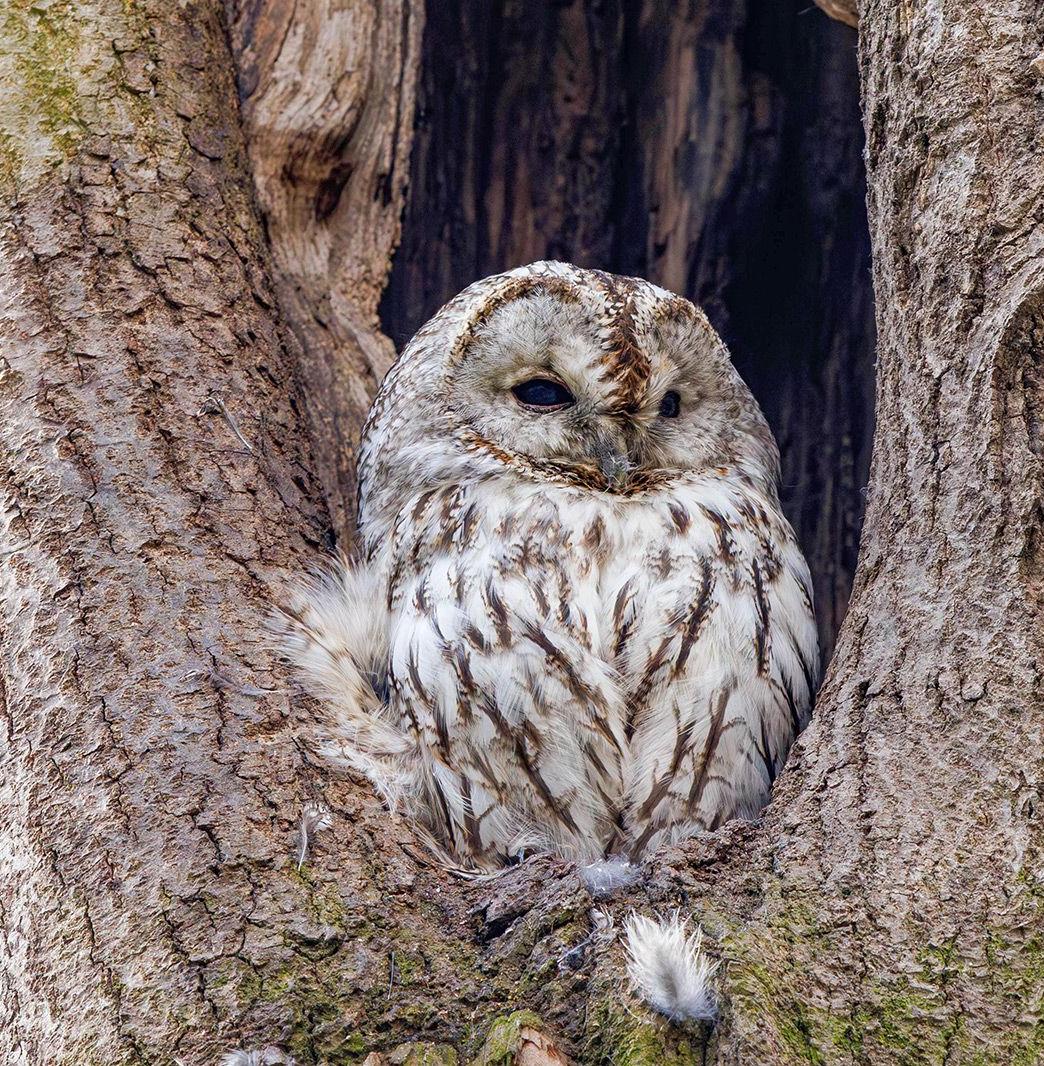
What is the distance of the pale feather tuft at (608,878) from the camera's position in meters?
1.63

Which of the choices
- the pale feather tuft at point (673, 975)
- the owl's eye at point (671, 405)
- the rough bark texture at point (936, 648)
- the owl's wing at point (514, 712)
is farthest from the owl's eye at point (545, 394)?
the pale feather tuft at point (673, 975)

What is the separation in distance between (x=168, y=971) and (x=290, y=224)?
1819 mm

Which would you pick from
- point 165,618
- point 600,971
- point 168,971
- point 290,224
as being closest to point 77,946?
point 168,971

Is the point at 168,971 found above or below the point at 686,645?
below

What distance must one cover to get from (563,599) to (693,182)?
141 cm

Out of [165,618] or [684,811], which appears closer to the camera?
[165,618]

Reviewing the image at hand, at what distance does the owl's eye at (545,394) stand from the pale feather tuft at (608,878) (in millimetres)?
975

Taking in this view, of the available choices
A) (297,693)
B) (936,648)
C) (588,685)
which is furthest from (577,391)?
(936,648)

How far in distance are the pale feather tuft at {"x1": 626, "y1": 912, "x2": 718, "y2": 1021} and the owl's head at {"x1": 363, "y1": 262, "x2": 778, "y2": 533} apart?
109 centimetres

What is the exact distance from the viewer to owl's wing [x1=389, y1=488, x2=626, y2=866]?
85.7 inches

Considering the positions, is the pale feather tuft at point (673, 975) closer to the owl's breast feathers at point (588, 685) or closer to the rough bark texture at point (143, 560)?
the rough bark texture at point (143, 560)

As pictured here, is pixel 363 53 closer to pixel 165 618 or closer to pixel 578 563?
pixel 578 563

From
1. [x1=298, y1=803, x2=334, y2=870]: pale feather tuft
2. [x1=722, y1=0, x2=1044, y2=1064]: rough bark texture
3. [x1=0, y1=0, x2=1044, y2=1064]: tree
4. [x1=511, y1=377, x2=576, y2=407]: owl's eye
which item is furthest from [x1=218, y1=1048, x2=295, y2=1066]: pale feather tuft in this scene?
[x1=511, y1=377, x2=576, y2=407]: owl's eye

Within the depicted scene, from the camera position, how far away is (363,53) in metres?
2.95
